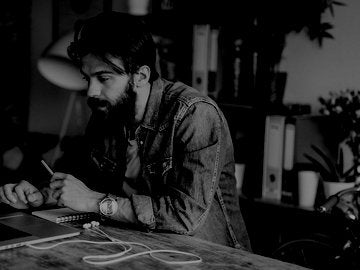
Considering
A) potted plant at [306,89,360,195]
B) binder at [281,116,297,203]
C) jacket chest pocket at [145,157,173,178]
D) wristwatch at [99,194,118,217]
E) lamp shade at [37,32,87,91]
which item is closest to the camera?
wristwatch at [99,194,118,217]

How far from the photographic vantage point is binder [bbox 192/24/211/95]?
2.85 meters

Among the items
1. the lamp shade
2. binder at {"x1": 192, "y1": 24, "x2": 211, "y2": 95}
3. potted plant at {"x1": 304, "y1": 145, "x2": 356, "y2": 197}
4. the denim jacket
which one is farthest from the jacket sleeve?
the lamp shade

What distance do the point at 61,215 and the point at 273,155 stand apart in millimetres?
1225

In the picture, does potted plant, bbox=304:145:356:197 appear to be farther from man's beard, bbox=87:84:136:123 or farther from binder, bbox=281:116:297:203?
man's beard, bbox=87:84:136:123

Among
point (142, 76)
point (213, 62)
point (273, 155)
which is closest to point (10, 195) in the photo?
point (142, 76)

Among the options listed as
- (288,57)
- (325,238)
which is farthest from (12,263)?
(288,57)

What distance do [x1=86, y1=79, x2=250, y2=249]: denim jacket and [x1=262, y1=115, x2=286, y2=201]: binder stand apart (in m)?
0.69

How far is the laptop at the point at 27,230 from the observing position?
4.68 feet

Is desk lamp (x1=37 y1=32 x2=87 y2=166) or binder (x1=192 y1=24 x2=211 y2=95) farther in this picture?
desk lamp (x1=37 y1=32 x2=87 y2=166)

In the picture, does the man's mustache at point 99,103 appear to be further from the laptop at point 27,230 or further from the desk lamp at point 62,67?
the desk lamp at point 62,67

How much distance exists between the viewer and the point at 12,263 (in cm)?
128

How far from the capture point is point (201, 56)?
287 centimetres

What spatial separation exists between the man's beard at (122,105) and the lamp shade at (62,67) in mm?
1341

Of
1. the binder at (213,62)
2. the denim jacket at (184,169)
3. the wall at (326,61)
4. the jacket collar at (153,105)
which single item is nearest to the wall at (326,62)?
the wall at (326,61)
